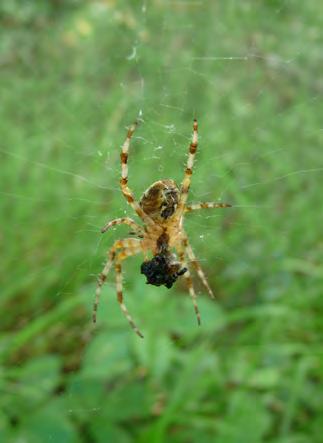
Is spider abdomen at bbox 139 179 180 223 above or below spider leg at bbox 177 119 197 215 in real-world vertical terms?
below

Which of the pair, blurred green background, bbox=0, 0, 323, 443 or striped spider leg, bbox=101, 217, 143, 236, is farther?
blurred green background, bbox=0, 0, 323, 443

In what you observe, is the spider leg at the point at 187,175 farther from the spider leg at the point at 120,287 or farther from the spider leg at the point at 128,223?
the spider leg at the point at 120,287

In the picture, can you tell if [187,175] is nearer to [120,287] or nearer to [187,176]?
[187,176]

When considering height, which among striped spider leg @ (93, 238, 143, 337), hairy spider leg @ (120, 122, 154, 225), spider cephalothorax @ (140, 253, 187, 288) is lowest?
spider cephalothorax @ (140, 253, 187, 288)

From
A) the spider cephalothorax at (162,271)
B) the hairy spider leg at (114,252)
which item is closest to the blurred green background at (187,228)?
the hairy spider leg at (114,252)

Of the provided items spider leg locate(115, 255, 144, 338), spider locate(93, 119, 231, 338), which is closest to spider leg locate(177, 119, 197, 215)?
spider locate(93, 119, 231, 338)

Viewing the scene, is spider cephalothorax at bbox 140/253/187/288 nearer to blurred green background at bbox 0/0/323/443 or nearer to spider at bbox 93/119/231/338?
spider at bbox 93/119/231/338

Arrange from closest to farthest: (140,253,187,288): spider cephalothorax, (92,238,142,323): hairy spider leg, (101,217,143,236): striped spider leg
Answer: (140,253,187,288): spider cephalothorax < (101,217,143,236): striped spider leg < (92,238,142,323): hairy spider leg

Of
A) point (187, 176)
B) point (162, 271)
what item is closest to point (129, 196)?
point (187, 176)
